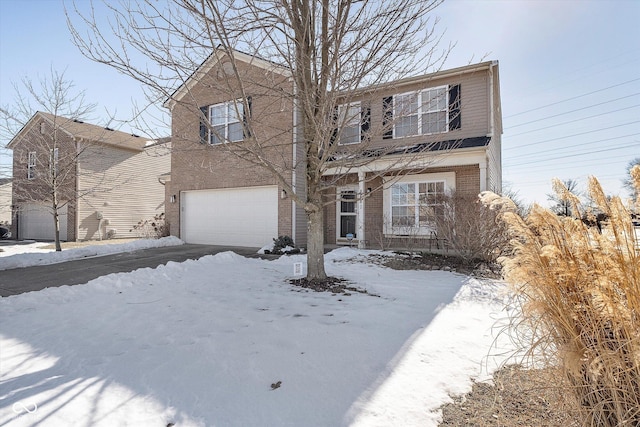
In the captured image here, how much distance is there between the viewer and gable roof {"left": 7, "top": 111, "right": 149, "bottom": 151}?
15062 mm

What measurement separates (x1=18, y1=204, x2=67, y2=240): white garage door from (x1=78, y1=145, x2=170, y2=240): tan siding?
115 inches

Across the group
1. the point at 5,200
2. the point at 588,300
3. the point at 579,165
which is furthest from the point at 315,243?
the point at 579,165

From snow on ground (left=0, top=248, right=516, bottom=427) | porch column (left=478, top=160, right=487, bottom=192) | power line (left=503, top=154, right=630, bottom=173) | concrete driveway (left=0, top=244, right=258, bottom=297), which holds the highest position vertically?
power line (left=503, top=154, right=630, bottom=173)

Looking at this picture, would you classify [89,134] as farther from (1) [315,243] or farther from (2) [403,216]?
(1) [315,243]

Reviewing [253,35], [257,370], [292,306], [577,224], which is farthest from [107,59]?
[577,224]

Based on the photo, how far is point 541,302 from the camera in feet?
5.04

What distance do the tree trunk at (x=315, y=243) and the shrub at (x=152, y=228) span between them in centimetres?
1080

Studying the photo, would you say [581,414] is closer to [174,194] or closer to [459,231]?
[459,231]

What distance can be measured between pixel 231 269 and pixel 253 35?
4570 millimetres

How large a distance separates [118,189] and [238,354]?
18422mm

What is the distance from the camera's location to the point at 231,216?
12.6m

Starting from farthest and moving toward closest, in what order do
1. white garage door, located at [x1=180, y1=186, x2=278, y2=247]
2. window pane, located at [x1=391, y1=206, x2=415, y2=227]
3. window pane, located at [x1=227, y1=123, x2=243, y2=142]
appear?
1. window pane, located at [x1=227, y1=123, x2=243, y2=142]
2. white garage door, located at [x1=180, y1=186, x2=278, y2=247]
3. window pane, located at [x1=391, y1=206, x2=415, y2=227]

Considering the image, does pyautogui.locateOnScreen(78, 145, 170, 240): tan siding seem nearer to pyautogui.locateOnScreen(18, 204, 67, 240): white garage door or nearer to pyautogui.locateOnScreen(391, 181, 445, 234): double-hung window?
pyautogui.locateOnScreen(18, 204, 67, 240): white garage door

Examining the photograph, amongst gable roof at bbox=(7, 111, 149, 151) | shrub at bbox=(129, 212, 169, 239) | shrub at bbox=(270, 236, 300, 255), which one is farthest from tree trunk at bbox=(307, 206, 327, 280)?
gable roof at bbox=(7, 111, 149, 151)
